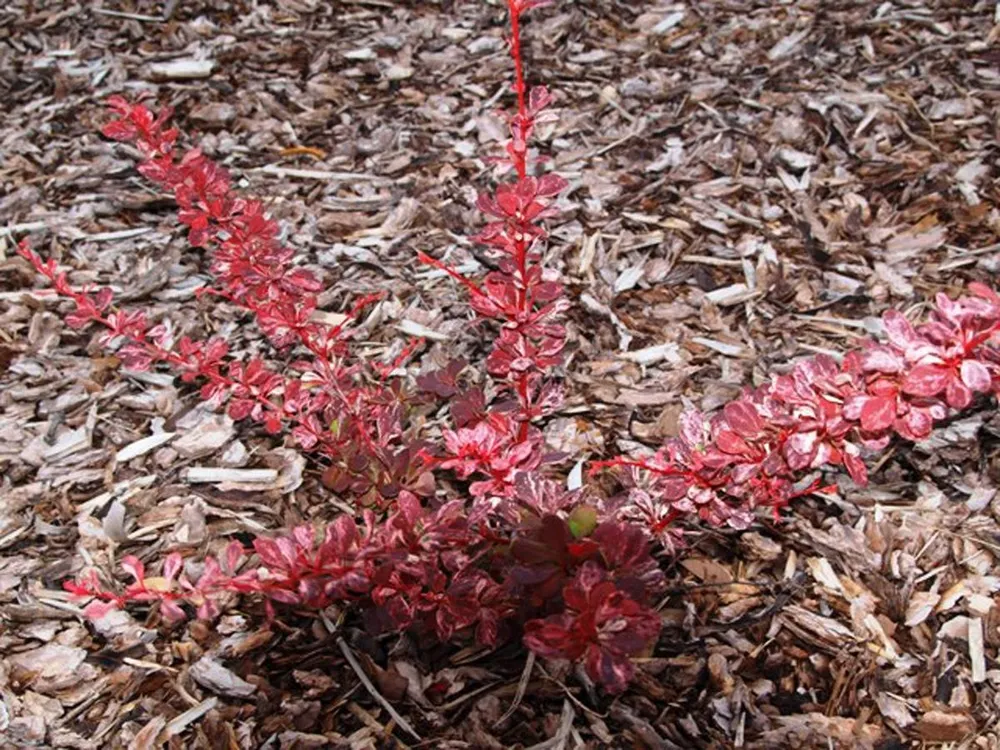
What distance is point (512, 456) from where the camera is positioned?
161cm

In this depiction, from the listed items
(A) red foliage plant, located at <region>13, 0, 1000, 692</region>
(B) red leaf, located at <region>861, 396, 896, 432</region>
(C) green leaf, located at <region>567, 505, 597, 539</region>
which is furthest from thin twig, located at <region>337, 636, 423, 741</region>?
(B) red leaf, located at <region>861, 396, 896, 432</region>

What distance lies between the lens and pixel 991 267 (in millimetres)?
2518

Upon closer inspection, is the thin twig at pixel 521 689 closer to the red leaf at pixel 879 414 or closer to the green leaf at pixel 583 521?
the green leaf at pixel 583 521

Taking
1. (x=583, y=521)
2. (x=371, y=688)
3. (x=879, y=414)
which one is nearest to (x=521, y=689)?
(x=371, y=688)

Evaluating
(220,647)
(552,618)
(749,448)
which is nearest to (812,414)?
(749,448)

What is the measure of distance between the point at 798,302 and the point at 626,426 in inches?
26.8

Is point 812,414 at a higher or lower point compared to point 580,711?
higher

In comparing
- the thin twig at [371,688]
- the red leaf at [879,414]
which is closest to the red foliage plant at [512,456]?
the red leaf at [879,414]

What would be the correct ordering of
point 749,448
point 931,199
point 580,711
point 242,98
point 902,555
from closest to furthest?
point 749,448, point 580,711, point 902,555, point 931,199, point 242,98

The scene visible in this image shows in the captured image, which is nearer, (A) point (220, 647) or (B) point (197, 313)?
(A) point (220, 647)

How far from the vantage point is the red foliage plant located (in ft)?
4.37

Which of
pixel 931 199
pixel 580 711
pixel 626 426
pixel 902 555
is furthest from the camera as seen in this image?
pixel 931 199

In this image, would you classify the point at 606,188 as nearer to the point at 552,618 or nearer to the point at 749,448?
the point at 749,448

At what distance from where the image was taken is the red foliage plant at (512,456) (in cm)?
133
